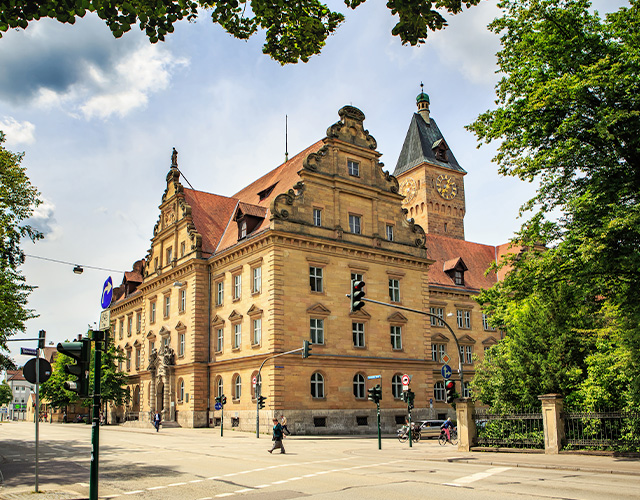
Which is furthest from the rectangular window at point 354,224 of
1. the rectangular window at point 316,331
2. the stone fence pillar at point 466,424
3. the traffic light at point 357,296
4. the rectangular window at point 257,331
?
the traffic light at point 357,296

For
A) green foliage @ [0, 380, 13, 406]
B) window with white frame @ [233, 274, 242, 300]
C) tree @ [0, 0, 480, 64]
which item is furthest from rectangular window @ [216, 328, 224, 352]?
green foliage @ [0, 380, 13, 406]

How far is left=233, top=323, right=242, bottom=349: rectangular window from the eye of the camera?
41156mm

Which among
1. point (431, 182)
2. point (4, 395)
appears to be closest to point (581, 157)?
point (431, 182)

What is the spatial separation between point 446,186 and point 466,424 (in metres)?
55.8

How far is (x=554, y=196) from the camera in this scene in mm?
21234

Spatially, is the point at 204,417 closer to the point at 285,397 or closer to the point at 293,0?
the point at 285,397

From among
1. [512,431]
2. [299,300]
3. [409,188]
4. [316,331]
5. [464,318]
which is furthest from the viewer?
[409,188]

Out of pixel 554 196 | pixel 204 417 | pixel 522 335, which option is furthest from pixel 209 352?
pixel 554 196

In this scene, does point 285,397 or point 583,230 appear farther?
point 285,397

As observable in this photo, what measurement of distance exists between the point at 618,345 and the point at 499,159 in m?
7.68

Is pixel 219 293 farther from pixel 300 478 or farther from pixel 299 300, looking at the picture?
pixel 300 478

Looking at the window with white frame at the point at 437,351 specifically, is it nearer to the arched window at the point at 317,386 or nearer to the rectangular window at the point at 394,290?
the rectangular window at the point at 394,290

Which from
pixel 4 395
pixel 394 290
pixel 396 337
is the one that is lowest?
pixel 4 395

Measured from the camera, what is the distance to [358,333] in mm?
41250
